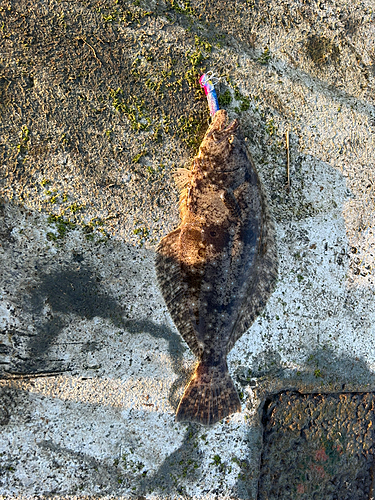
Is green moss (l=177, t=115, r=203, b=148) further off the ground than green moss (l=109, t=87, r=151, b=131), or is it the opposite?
green moss (l=109, t=87, r=151, b=131)

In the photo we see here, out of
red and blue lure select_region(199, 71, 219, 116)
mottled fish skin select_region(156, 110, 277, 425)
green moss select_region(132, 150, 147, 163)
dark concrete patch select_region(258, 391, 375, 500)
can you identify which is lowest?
dark concrete patch select_region(258, 391, 375, 500)

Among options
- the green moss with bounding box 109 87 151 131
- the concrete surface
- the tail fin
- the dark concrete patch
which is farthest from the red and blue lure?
the dark concrete patch

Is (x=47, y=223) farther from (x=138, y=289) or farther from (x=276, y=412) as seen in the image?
(x=276, y=412)

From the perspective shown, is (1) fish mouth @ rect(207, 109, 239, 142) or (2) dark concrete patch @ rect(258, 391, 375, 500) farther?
(2) dark concrete patch @ rect(258, 391, 375, 500)

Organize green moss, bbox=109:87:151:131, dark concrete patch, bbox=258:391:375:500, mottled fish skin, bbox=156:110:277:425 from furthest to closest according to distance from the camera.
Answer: dark concrete patch, bbox=258:391:375:500 < green moss, bbox=109:87:151:131 < mottled fish skin, bbox=156:110:277:425

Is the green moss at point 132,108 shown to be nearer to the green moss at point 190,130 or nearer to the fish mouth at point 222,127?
the green moss at point 190,130

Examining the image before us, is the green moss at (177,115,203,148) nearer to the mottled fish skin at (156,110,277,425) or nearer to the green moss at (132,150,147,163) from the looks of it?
the mottled fish skin at (156,110,277,425)

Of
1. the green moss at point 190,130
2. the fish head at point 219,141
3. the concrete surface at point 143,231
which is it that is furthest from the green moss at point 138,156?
the fish head at point 219,141

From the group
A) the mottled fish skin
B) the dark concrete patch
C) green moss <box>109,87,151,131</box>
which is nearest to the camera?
the mottled fish skin

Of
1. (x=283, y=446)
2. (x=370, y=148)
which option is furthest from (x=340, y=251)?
(x=283, y=446)
